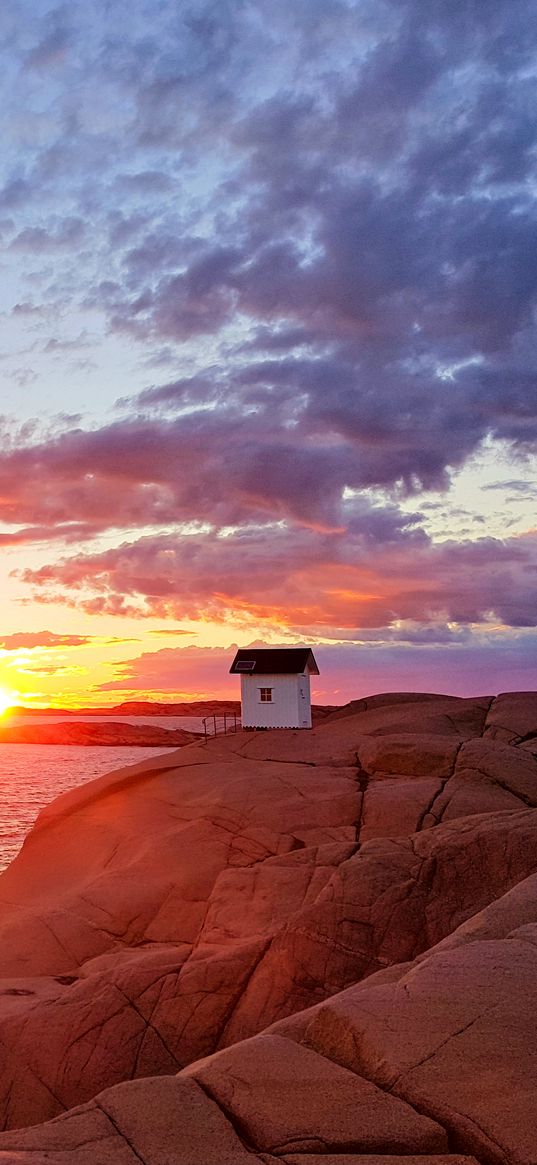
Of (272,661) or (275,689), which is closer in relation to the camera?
(275,689)

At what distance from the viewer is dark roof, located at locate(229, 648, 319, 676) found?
45.1 metres

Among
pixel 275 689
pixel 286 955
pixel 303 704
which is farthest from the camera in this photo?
pixel 303 704

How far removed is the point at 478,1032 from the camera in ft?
27.5

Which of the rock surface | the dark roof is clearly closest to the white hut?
the dark roof

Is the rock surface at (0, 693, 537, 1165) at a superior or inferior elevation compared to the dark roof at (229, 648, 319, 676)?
inferior

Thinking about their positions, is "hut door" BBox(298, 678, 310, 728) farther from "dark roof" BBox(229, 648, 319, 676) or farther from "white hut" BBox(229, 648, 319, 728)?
"dark roof" BBox(229, 648, 319, 676)

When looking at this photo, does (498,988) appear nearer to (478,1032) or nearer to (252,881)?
(478,1032)

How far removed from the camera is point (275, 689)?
45.1 m

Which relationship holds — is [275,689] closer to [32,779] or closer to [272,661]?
[272,661]

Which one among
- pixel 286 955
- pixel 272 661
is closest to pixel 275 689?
pixel 272 661

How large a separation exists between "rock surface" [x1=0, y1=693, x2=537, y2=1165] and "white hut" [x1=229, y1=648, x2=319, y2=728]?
7471 millimetres

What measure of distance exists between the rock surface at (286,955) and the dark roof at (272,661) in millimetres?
7941

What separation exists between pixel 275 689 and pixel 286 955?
29.6 meters

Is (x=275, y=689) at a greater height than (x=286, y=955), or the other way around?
(x=275, y=689)
